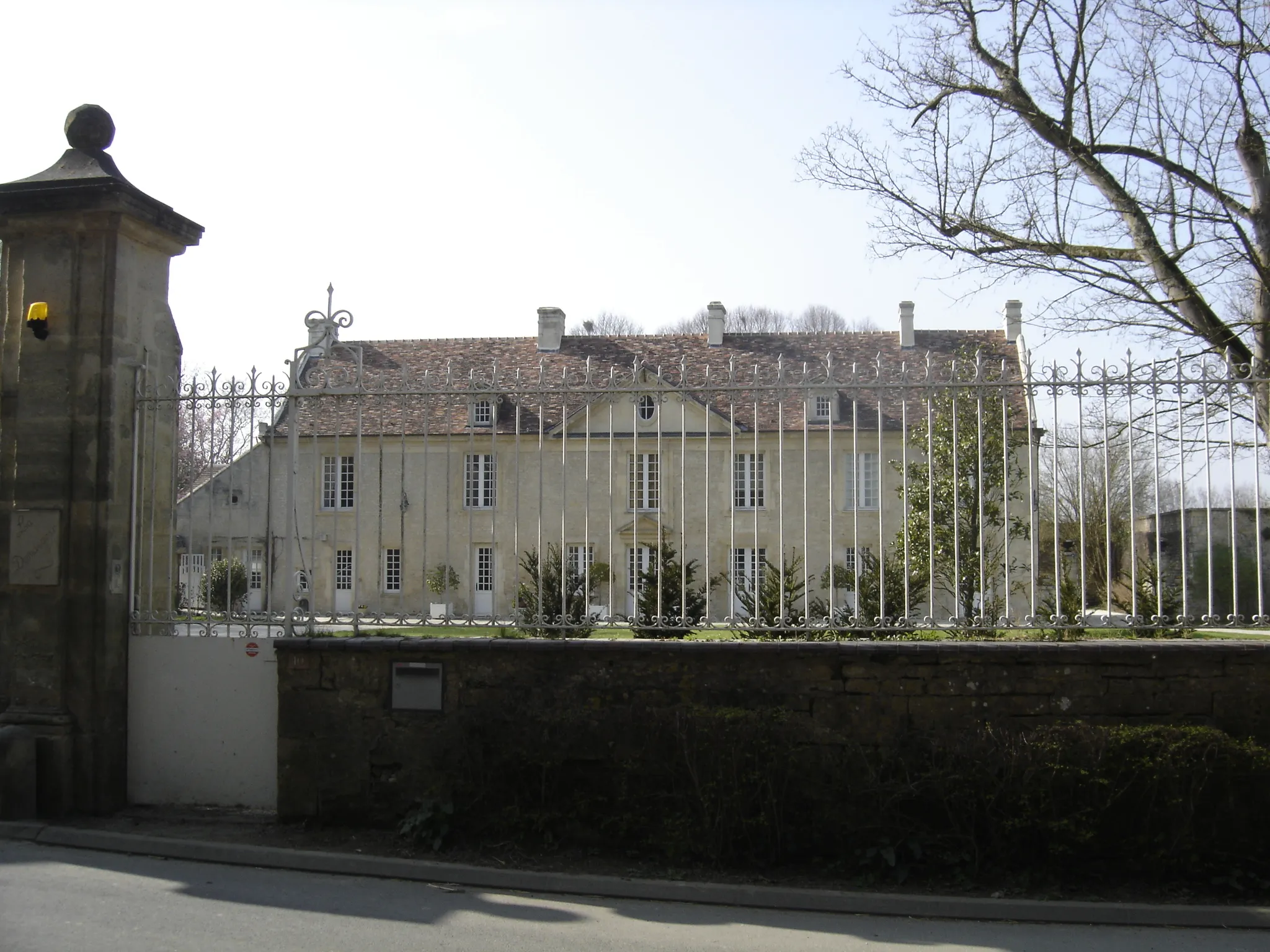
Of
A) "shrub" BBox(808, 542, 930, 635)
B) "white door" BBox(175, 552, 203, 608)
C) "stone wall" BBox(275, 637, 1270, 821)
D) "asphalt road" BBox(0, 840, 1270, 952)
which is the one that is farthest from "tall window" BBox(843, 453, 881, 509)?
"white door" BBox(175, 552, 203, 608)

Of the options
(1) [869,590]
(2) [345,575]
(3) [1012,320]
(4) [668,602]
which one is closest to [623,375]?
(4) [668,602]

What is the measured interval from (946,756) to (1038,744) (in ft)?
1.62

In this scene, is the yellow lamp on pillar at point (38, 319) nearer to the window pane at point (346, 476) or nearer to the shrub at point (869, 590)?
the shrub at point (869, 590)

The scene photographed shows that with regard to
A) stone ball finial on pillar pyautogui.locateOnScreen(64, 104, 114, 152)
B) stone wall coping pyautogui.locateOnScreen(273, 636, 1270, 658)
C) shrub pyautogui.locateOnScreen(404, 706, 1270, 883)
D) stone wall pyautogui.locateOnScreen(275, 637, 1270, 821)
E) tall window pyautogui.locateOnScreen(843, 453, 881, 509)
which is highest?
stone ball finial on pillar pyautogui.locateOnScreen(64, 104, 114, 152)

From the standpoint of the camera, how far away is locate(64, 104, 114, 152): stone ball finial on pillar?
8242 mm

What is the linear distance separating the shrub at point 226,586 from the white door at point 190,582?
0.36ft

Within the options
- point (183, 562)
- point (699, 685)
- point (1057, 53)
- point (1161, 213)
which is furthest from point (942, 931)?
point (1057, 53)

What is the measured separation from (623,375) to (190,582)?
3350 mm

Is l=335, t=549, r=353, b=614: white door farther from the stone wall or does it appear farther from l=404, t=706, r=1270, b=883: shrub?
l=404, t=706, r=1270, b=883: shrub

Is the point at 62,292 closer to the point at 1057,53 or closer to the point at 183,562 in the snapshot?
the point at 183,562

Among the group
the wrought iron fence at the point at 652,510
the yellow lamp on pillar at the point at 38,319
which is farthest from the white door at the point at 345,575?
the yellow lamp on pillar at the point at 38,319

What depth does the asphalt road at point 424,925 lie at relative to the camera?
5277 mm

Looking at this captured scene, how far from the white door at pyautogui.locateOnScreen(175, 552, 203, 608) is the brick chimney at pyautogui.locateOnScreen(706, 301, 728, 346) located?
972 inches

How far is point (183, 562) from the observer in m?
8.71
